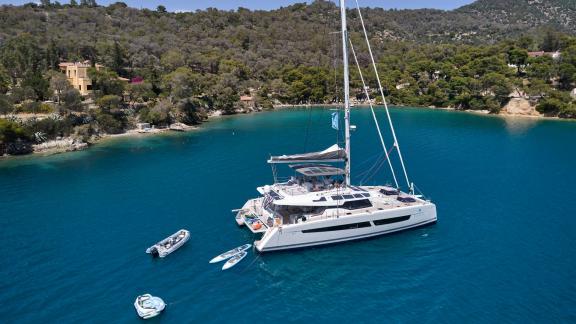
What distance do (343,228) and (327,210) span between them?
6.19ft

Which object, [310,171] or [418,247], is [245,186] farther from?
[418,247]

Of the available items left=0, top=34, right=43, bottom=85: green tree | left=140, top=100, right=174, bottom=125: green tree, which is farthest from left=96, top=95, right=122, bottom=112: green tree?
left=0, top=34, right=43, bottom=85: green tree

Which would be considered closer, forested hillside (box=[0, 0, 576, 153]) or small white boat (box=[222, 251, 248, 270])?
small white boat (box=[222, 251, 248, 270])

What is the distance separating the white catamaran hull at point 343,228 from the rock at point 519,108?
8852cm

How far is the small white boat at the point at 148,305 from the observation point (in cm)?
2622

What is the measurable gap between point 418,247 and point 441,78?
116 meters

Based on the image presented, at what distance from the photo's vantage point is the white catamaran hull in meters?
33.7

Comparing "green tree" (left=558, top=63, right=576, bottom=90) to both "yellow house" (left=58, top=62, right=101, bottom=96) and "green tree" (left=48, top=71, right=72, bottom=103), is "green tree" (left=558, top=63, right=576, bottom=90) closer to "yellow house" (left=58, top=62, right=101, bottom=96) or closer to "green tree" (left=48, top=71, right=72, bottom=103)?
"yellow house" (left=58, top=62, right=101, bottom=96)

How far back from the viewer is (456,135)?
82812 mm

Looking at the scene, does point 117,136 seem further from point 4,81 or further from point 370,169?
point 370,169

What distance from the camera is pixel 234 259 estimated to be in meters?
32.7

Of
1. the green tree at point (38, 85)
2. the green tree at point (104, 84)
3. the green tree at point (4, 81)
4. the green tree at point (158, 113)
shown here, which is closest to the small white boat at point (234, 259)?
the green tree at point (158, 113)

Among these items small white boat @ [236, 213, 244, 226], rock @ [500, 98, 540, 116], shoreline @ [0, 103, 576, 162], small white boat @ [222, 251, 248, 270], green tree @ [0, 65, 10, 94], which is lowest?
small white boat @ [222, 251, 248, 270]

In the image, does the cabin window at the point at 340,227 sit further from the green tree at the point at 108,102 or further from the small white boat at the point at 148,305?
the green tree at the point at 108,102
